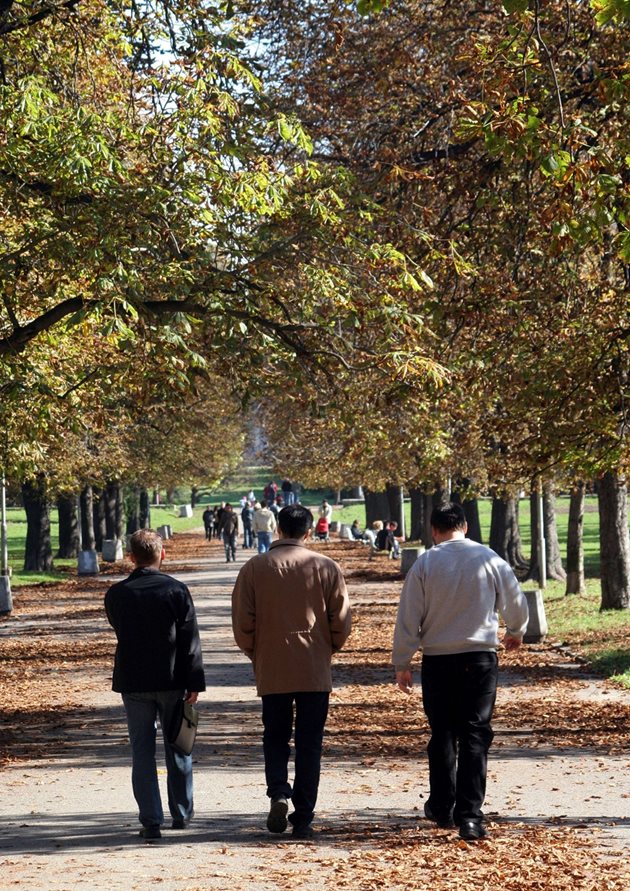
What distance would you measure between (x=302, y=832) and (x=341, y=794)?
155cm

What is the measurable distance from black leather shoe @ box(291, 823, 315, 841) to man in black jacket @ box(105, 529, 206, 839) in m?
0.70

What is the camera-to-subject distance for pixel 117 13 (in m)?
14.9

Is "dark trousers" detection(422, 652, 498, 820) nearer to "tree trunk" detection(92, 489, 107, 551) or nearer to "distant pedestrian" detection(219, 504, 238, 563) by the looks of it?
"distant pedestrian" detection(219, 504, 238, 563)

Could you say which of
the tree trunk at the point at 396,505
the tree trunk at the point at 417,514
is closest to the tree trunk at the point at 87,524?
the tree trunk at the point at 417,514

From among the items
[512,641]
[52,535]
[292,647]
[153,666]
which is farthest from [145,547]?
[52,535]

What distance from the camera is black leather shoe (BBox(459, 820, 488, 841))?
7695mm

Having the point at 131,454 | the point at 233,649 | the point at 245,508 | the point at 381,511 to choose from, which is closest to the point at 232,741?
the point at 233,649

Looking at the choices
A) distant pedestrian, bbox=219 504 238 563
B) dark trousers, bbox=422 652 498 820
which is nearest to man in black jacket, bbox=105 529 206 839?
dark trousers, bbox=422 652 498 820

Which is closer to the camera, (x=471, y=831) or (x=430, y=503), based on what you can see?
(x=471, y=831)

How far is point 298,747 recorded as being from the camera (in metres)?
8.15

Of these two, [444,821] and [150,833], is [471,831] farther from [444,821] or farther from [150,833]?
[150,833]

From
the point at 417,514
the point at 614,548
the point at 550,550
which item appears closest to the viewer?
the point at 614,548

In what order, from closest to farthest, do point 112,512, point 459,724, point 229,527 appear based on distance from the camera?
point 459,724 → point 229,527 → point 112,512

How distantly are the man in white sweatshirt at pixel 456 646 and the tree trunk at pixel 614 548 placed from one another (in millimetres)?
13708
